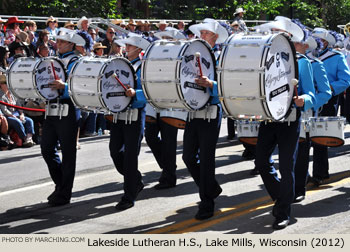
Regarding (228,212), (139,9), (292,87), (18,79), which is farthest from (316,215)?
(139,9)

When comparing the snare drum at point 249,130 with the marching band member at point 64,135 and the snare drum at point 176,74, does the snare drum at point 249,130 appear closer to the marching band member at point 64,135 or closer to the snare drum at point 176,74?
the snare drum at point 176,74

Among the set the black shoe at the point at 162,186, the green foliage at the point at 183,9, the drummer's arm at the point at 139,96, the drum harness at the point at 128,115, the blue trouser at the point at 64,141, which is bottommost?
Answer: the black shoe at the point at 162,186

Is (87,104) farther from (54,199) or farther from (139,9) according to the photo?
(139,9)

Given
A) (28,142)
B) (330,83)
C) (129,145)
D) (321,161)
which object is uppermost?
(330,83)

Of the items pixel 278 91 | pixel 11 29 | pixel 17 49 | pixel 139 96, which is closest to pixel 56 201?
pixel 139 96

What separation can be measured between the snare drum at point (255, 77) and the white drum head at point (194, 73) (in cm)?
55

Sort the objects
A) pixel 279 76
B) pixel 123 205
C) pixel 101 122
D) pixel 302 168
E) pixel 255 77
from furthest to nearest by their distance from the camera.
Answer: pixel 101 122 → pixel 302 168 → pixel 123 205 → pixel 279 76 → pixel 255 77

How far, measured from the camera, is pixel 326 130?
9016 mm

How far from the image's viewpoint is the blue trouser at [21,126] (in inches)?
547

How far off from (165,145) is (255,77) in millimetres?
3310

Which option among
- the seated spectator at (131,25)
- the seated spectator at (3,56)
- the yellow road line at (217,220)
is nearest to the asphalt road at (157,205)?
the yellow road line at (217,220)

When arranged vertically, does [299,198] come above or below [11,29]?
below

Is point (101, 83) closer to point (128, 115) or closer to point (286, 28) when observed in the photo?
point (128, 115)

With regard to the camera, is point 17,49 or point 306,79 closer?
point 306,79
